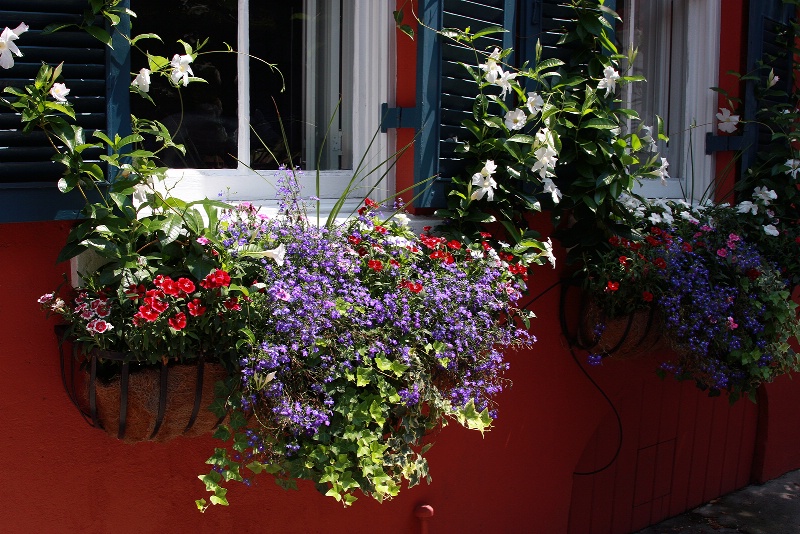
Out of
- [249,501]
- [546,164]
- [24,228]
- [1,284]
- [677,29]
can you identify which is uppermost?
[677,29]

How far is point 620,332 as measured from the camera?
3.55 meters

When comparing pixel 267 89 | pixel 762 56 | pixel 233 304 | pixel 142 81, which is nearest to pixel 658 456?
pixel 762 56

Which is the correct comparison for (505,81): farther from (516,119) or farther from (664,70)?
(664,70)

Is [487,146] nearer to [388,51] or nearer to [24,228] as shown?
[388,51]

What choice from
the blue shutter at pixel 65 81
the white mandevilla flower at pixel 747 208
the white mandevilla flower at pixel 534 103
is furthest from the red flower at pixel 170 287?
the white mandevilla flower at pixel 747 208

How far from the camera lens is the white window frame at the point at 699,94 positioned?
15.2ft

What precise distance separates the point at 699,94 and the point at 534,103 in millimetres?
1878

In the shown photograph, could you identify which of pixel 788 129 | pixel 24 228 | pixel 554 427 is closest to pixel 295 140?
pixel 24 228

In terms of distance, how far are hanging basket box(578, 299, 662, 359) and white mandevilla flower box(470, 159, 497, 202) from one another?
84 centimetres

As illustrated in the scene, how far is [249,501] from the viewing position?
290 cm

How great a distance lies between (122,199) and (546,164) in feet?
4.82

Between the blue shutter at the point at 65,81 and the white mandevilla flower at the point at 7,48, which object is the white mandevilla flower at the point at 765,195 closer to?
the blue shutter at the point at 65,81

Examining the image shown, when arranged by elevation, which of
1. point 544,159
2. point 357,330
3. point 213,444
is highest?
point 544,159

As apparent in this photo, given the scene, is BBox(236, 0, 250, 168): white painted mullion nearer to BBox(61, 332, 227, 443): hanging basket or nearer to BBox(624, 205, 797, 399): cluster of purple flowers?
BBox(61, 332, 227, 443): hanging basket
